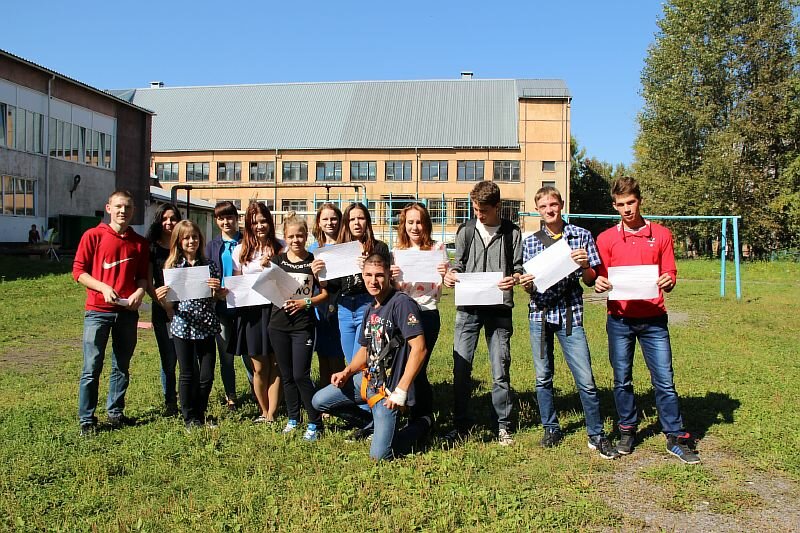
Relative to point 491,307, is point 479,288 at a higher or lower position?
higher

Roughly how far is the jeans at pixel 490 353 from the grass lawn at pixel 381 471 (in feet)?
0.95

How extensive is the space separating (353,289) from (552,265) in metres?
1.71

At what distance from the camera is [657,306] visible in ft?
17.3

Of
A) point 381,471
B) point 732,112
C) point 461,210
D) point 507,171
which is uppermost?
point 732,112

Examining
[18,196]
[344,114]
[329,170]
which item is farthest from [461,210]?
[18,196]

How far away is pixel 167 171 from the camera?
63438mm

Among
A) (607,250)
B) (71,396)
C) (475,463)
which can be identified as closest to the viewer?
(475,463)

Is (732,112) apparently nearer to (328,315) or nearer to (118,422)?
(328,315)

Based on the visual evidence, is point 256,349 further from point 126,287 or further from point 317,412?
point 126,287

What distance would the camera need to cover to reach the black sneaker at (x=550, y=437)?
218 inches

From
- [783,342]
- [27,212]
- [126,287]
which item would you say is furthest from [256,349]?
[27,212]

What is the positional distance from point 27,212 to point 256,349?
2783 cm

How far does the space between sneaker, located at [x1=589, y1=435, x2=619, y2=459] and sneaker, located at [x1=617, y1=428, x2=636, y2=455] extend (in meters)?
0.08

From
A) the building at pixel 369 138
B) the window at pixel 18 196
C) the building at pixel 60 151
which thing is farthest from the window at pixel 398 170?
the window at pixel 18 196
